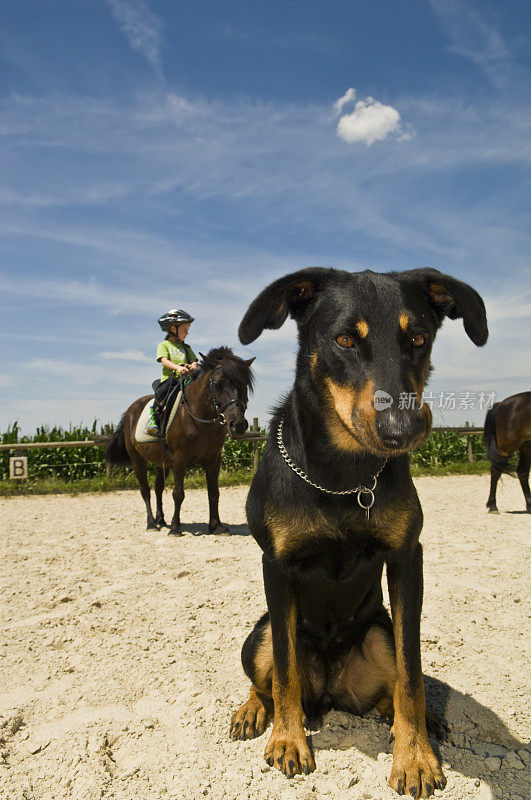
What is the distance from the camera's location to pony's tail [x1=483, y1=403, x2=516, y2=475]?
940 cm

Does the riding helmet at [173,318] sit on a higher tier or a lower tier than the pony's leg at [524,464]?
higher

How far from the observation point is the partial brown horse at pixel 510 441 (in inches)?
366

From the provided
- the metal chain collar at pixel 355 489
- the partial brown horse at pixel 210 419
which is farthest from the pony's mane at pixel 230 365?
the metal chain collar at pixel 355 489

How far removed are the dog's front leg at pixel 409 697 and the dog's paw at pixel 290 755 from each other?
348 mm

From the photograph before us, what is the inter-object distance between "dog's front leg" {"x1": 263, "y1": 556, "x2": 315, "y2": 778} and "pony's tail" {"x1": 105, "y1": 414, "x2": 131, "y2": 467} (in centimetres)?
826

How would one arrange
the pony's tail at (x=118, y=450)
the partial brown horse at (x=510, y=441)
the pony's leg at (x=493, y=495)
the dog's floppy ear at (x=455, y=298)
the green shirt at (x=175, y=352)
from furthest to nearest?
the pony's tail at (x=118, y=450)
the partial brown horse at (x=510, y=441)
the pony's leg at (x=493, y=495)
the green shirt at (x=175, y=352)
the dog's floppy ear at (x=455, y=298)

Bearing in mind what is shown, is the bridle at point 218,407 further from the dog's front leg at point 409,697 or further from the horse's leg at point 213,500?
the dog's front leg at point 409,697

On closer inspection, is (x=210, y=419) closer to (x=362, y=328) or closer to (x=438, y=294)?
(x=438, y=294)

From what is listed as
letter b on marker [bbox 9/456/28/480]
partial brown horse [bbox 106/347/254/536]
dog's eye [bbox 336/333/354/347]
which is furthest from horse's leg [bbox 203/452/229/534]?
letter b on marker [bbox 9/456/28/480]

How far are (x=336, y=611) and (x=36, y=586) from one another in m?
3.78

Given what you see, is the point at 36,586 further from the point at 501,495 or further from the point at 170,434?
the point at 501,495

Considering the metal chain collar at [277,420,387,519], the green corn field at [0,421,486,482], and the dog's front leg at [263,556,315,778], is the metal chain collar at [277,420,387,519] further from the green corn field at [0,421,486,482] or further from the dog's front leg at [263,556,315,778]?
the green corn field at [0,421,486,482]

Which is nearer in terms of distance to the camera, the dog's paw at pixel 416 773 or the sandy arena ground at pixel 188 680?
the dog's paw at pixel 416 773

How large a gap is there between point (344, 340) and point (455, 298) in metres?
0.61
